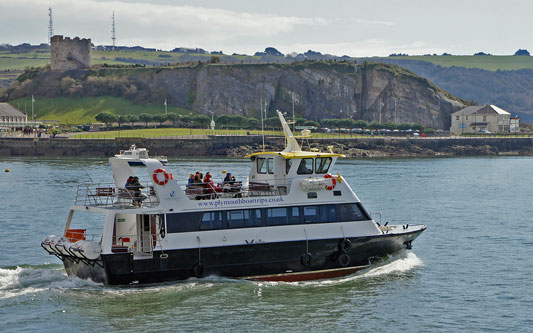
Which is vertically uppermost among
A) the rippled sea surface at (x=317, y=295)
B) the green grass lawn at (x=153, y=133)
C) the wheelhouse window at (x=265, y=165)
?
the wheelhouse window at (x=265, y=165)

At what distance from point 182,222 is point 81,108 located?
12238 centimetres

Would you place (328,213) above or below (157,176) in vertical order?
below

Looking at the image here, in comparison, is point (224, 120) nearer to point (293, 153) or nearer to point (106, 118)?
point (106, 118)

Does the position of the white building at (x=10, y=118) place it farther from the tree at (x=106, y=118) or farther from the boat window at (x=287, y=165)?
the boat window at (x=287, y=165)

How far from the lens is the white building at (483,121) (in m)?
→ 131

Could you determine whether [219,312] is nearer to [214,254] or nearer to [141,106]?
[214,254]

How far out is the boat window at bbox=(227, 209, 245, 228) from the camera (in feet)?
81.7

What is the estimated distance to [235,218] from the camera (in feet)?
82.0

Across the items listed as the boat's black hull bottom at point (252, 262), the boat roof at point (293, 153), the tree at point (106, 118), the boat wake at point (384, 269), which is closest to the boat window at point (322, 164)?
the boat roof at point (293, 153)

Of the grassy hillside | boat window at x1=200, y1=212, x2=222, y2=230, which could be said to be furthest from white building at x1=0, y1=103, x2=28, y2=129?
boat window at x1=200, y1=212, x2=222, y2=230

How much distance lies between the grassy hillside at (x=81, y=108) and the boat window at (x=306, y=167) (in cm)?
11191

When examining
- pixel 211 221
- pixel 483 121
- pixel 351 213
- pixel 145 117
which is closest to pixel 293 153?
pixel 351 213

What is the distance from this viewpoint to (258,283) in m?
24.8

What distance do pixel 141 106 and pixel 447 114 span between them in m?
59.9
